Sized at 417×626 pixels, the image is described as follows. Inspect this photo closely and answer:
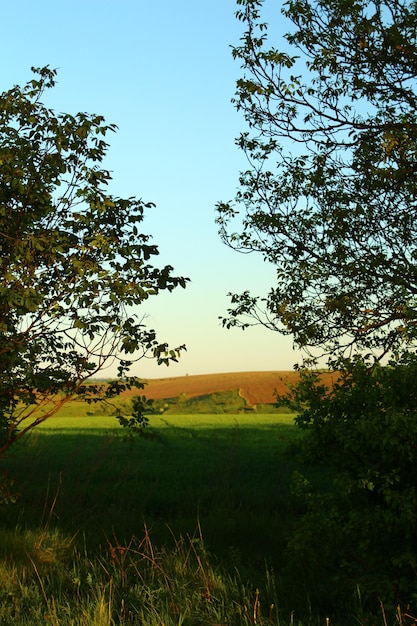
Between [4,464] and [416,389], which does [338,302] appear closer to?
[416,389]

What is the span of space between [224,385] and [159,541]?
47.8 meters

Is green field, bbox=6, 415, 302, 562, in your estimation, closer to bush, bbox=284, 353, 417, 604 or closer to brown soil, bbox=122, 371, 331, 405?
bush, bbox=284, 353, 417, 604

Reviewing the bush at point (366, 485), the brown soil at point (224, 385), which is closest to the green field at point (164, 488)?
the bush at point (366, 485)

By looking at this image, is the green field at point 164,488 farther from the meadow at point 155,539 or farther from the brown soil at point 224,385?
the brown soil at point 224,385

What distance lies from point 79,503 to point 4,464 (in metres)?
6.54

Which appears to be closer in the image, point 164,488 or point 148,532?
point 148,532

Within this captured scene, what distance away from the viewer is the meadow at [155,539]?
6750 millimetres

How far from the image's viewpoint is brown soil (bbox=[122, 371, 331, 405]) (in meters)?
53.6

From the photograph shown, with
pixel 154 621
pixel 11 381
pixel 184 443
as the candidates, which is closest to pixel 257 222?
pixel 11 381

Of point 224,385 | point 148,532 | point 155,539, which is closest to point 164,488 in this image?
point 155,539

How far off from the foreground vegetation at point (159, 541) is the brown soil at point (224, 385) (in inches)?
1132

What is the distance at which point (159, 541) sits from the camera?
35.2ft

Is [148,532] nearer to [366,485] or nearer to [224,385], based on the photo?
[366,485]

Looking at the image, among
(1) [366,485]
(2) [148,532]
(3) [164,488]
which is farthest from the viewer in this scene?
(3) [164,488]
